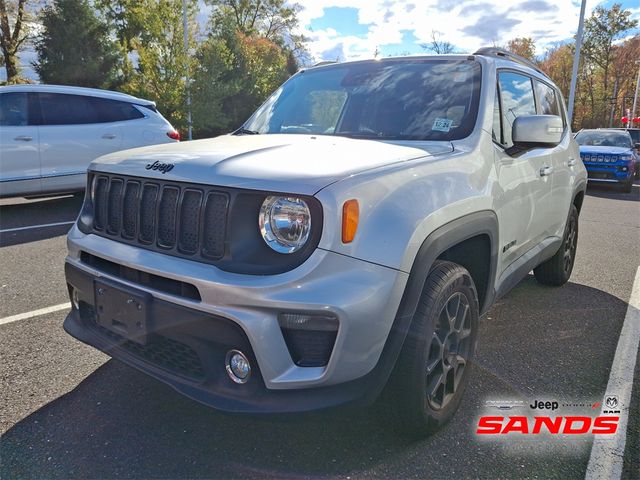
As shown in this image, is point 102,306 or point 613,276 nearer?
point 102,306

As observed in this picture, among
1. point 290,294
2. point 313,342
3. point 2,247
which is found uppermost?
point 290,294

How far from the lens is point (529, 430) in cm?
245

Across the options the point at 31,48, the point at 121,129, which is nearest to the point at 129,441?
the point at 121,129

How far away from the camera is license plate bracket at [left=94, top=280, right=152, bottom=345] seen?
1.99m

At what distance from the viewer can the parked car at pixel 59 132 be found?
6.75 meters

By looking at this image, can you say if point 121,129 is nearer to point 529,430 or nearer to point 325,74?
point 325,74

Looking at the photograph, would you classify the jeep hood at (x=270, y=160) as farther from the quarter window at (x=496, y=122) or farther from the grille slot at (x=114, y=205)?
the quarter window at (x=496, y=122)

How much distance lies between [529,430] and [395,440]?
2.37 feet

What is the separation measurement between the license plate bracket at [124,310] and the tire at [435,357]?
1049 mm

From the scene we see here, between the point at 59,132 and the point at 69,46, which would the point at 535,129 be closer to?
the point at 59,132

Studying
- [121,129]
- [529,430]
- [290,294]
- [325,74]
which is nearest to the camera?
[290,294]

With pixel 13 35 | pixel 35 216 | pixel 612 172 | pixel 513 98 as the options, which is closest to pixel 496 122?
pixel 513 98

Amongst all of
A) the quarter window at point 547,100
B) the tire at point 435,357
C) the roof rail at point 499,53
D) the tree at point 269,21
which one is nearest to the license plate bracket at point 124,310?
the tire at point 435,357

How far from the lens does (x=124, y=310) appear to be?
2070 millimetres
